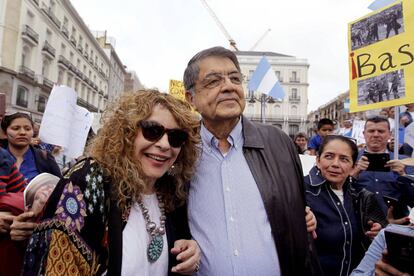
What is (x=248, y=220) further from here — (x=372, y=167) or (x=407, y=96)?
(x=407, y=96)

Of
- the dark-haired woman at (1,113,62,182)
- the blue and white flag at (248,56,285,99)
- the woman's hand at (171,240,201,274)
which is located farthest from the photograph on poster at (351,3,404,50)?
the dark-haired woman at (1,113,62,182)

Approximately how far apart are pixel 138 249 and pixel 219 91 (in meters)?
1.01

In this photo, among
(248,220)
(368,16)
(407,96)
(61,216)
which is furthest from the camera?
(368,16)

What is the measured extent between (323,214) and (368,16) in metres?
2.26

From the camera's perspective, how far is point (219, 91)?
205 centimetres

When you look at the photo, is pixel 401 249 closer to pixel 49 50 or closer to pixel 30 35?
pixel 30 35

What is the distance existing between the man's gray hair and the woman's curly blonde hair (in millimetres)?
340

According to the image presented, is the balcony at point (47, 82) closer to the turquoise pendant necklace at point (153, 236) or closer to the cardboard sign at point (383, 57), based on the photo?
the cardboard sign at point (383, 57)

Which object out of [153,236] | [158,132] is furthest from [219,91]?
[153,236]

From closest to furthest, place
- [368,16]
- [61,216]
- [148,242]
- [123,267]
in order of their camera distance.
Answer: [61,216]
[123,267]
[148,242]
[368,16]

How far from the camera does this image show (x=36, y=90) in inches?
1144

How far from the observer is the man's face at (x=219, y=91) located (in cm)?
204

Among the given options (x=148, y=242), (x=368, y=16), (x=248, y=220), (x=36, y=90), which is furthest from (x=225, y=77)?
(x=36, y=90)

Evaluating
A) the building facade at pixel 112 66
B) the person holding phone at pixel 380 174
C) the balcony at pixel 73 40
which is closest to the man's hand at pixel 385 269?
the person holding phone at pixel 380 174
